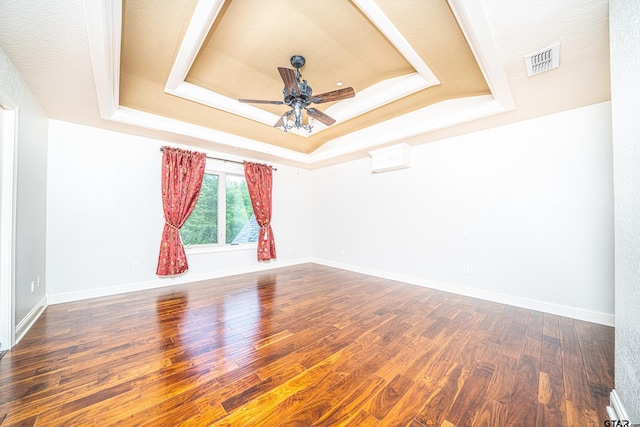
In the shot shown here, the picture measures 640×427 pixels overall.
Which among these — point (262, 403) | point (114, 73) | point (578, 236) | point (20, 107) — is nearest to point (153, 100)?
point (114, 73)

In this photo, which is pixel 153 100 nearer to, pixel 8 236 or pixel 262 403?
pixel 8 236

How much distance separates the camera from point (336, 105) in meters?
3.93

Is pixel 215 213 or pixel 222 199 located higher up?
pixel 222 199

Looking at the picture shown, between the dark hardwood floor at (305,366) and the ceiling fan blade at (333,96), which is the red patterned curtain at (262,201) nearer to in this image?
the dark hardwood floor at (305,366)

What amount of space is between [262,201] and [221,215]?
908 millimetres

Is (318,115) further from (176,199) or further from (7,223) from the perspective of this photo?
(7,223)

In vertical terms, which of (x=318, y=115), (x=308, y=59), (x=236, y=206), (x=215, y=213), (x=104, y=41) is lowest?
(x=215, y=213)

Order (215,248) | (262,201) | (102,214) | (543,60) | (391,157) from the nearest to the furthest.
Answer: (543,60)
(102,214)
(391,157)
(215,248)
(262,201)

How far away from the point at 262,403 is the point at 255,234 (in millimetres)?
4108

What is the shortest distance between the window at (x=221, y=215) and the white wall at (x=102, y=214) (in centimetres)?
44

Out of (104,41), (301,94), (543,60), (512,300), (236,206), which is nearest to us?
(104,41)

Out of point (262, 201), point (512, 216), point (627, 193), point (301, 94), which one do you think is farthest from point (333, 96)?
point (262, 201)

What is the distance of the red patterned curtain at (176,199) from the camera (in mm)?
4004

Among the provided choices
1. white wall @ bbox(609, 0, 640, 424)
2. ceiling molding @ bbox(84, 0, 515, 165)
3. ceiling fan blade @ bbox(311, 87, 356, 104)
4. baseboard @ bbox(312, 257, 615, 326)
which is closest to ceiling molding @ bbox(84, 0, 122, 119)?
ceiling molding @ bbox(84, 0, 515, 165)
